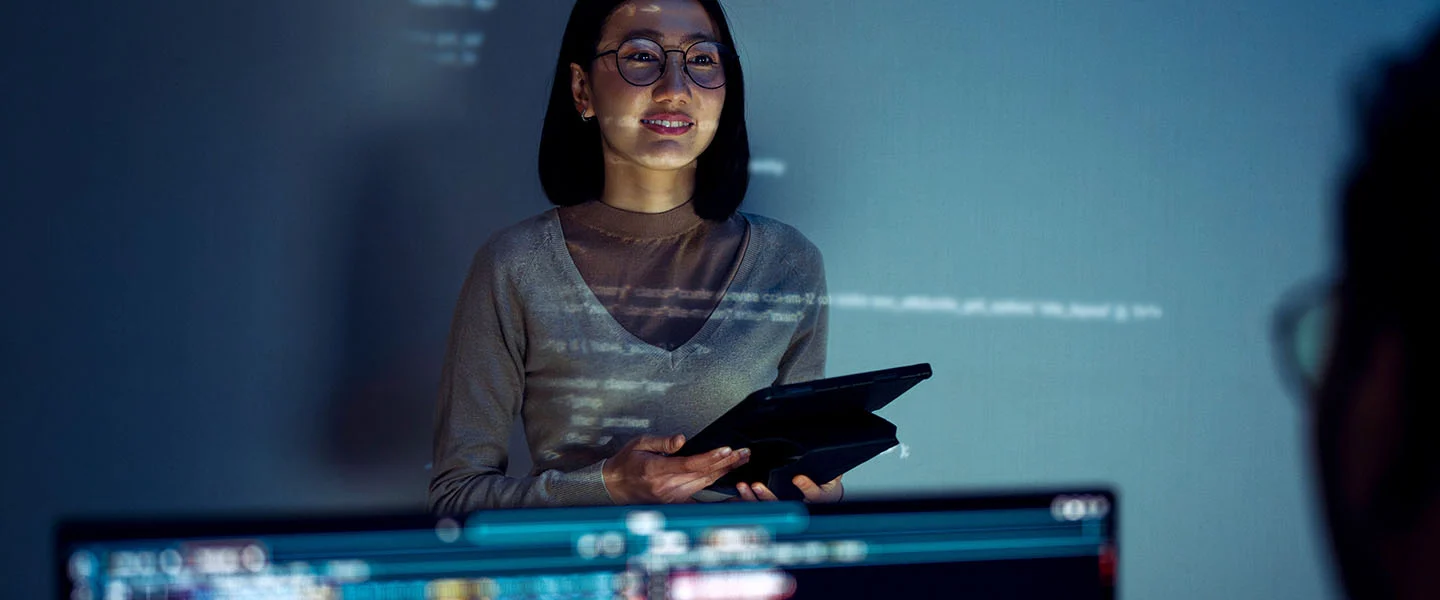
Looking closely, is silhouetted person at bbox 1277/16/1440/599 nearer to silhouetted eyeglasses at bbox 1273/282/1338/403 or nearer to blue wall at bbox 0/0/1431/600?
silhouetted eyeglasses at bbox 1273/282/1338/403

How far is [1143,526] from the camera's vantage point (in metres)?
2.20

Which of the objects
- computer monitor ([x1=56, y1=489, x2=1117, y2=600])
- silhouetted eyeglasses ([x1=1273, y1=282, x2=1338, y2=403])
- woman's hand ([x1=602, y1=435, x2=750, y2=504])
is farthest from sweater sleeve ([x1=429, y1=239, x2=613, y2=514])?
silhouetted eyeglasses ([x1=1273, y1=282, x2=1338, y2=403])

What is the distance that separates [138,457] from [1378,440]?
183 cm

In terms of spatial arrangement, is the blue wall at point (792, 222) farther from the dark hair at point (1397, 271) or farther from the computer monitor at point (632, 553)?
the dark hair at point (1397, 271)

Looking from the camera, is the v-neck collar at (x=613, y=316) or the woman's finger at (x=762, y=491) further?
the v-neck collar at (x=613, y=316)

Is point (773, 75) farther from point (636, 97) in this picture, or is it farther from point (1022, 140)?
point (1022, 140)

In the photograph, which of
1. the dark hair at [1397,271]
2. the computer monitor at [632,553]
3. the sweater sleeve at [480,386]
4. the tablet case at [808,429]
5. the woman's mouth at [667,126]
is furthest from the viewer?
the woman's mouth at [667,126]

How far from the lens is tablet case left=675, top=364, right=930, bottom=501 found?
4.13 ft

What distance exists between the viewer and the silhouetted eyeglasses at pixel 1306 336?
0.51m

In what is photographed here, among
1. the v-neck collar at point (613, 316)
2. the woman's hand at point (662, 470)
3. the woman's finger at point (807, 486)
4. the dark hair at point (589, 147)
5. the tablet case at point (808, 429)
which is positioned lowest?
the woman's finger at point (807, 486)

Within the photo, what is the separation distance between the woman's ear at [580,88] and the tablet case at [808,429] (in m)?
0.62

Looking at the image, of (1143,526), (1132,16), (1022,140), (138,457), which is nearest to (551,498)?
(138,457)

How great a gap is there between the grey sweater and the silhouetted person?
1219mm

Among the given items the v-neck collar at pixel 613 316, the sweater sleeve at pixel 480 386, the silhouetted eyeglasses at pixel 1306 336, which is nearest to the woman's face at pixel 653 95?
the v-neck collar at pixel 613 316
